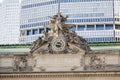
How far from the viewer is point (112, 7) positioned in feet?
457

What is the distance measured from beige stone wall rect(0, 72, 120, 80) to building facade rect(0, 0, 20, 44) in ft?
384

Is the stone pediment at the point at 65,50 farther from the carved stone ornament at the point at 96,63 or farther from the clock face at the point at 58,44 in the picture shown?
the carved stone ornament at the point at 96,63

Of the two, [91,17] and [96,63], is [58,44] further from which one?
[91,17]

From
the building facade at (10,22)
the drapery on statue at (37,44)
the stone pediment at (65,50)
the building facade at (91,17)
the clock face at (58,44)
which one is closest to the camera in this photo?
the stone pediment at (65,50)

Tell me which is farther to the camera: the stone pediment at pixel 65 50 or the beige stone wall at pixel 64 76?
the stone pediment at pixel 65 50

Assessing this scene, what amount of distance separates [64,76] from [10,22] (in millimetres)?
126154

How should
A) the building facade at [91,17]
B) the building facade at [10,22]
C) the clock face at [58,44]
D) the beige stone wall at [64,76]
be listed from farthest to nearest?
the building facade at [10,22], the building facade at [91,17], the clock face at [58,44], the beige stone wall at [64,76]

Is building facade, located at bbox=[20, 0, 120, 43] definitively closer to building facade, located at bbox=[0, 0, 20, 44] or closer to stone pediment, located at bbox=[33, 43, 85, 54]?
building facade, located at bbox=[0, 0, 20, 44]

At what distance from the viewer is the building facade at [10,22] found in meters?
175

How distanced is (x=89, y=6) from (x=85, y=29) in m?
7.04

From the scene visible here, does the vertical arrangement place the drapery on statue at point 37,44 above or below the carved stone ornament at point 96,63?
above

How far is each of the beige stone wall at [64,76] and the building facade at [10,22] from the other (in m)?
117

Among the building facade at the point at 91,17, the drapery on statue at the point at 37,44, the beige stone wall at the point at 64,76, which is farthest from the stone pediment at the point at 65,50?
the building facade at the point at 91,17

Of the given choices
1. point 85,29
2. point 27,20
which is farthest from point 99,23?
Answer: point 27,20
